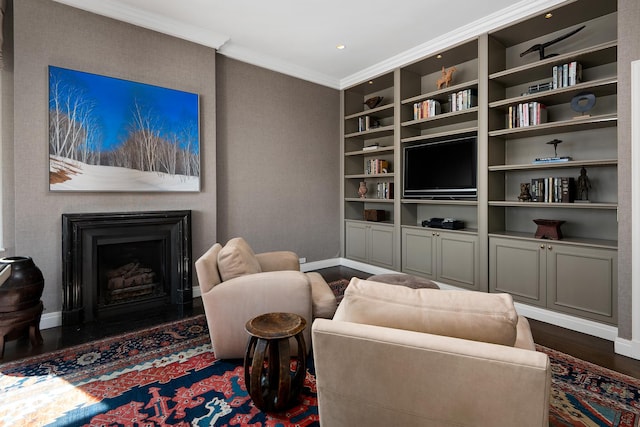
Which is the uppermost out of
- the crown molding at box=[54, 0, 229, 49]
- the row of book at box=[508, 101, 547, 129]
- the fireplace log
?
the crown molding at box=[54, 0, 229, 49]

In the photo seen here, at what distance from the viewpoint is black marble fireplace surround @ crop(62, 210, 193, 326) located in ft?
9.74

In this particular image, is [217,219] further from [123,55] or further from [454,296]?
[454,296]

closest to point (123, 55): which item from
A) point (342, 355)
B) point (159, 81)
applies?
point (159, 81)

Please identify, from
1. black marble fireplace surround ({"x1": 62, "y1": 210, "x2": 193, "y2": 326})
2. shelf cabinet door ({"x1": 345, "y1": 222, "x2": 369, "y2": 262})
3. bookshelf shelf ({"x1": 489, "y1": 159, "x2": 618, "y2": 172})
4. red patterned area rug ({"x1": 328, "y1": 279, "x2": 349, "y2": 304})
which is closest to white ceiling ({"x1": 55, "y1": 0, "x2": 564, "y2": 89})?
bookshelf shelf ({"x1": 489, "y1": 159, "x2": 618, "y2": 172})

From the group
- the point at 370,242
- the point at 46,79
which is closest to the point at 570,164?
the point at 370,242

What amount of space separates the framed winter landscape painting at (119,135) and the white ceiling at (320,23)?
2.26 feet

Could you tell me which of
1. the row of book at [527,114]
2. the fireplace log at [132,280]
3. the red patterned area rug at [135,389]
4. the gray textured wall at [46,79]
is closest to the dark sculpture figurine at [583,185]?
the row of book at [527,114]

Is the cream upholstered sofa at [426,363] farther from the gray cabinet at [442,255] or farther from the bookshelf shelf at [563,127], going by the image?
the gray cabinet at [442,255]

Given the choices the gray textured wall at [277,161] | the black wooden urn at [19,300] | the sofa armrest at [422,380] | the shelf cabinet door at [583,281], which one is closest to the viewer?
the sofa armrest at [422,380]

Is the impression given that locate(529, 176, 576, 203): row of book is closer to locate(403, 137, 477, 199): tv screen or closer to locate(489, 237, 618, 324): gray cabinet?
locate(489, 237, 618, 324): gray cabinet

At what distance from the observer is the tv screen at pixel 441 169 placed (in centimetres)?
379

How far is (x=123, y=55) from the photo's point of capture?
10.6 ft

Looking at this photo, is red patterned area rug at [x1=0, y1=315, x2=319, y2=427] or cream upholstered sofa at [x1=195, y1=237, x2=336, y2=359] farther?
cream upholstered sofa at [x1=195, y1=237, x2=336, y2=359]

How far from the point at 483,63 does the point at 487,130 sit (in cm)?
71
